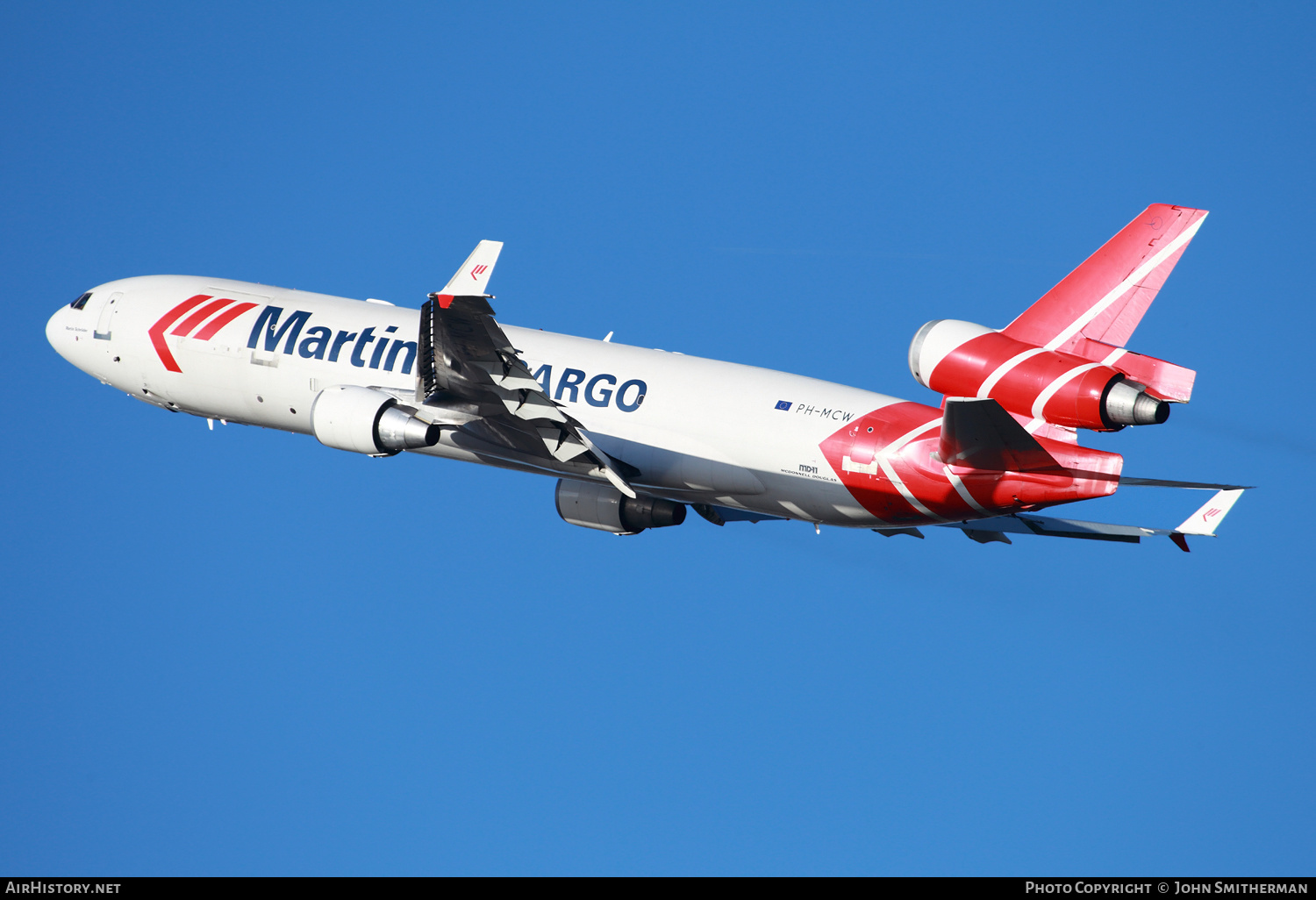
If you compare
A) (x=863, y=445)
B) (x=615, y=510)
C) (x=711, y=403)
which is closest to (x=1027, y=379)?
(x=863, y=445)

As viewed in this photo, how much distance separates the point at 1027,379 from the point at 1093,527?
19.0ft

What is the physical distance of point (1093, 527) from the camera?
3127 centimetres

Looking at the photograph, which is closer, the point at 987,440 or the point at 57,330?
the point at 987,440

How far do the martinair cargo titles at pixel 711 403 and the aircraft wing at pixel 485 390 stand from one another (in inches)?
1.9

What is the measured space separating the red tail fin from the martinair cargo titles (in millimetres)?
34

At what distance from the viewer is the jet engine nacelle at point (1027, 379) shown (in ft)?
85.4

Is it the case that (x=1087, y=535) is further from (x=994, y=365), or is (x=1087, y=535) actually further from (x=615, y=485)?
(x=615, y=485)

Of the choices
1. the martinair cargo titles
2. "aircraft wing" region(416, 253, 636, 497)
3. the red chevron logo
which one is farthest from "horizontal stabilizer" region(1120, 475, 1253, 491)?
the red chevron logo

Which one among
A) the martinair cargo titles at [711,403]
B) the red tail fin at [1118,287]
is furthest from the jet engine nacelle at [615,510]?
the red tail fin at [1118,287]

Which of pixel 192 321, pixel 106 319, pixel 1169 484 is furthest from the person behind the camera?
pixel 106 319

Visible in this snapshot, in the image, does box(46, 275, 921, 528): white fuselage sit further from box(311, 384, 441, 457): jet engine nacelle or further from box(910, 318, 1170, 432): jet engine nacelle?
box(910, 318, 1170, 432): jet engine nacelle

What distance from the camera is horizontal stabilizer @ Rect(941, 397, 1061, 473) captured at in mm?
25594

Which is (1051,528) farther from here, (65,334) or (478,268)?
(65,334)

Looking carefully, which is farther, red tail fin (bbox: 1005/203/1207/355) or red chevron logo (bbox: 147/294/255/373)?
red chevron logo (bbox: 147/294/255/373)
